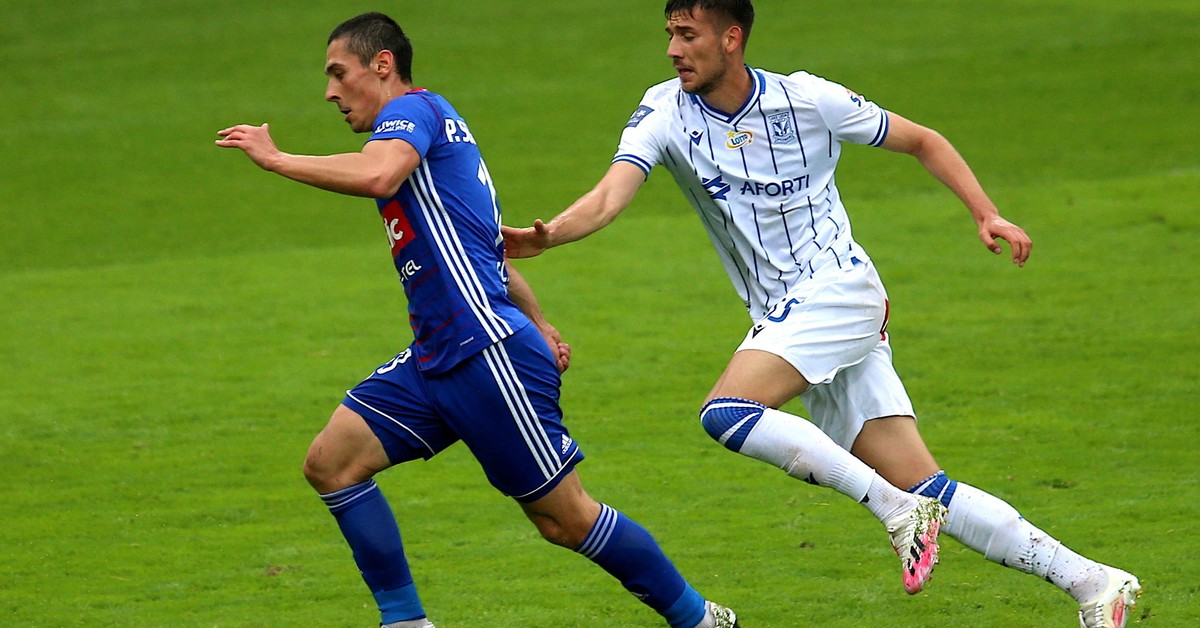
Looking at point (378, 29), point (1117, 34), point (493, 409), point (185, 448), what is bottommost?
point (185, 448)

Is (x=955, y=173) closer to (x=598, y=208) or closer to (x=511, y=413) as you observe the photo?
(x=598, y=208)

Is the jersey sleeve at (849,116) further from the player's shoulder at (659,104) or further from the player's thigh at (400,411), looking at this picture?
the player's thigh at (400,411)

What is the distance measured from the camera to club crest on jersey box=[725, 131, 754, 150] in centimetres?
543

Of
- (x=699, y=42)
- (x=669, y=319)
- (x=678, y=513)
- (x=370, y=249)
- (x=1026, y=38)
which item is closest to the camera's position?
(x=699, y=42)

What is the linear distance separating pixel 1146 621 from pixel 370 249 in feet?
28.0

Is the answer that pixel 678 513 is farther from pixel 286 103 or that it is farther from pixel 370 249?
pixel 286 103

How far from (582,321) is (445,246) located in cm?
592

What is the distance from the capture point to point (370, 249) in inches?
509

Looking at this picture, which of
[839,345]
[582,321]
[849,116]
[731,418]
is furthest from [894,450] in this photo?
[582,321]

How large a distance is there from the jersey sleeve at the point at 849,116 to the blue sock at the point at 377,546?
6.75 feet

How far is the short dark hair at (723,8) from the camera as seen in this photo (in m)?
5.38

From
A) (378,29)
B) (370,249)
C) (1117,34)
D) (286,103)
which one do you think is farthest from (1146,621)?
(1117,34)

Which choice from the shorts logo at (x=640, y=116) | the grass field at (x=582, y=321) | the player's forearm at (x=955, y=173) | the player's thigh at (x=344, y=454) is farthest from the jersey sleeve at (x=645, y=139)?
the grass field at (x=582, y=321)

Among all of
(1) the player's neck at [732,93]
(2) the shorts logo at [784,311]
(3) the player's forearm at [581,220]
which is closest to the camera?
(3) the player's forearm at [581,220]
